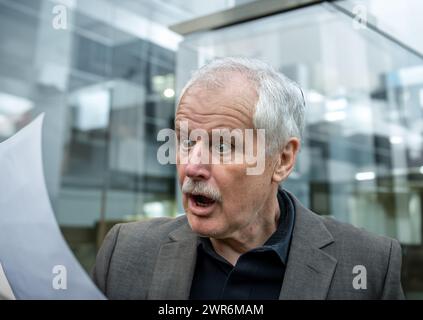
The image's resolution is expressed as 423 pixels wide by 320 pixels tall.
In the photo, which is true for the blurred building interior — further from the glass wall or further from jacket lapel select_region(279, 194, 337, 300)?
jacket lapel select_region(279, 194, 337, 300)

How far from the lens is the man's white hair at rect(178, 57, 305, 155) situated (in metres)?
0.79

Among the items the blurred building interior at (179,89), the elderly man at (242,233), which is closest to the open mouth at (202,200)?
the elderly man at (242,233)

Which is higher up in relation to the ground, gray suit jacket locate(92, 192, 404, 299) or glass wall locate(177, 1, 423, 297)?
glass wall locate(177, 1, 423, 297)

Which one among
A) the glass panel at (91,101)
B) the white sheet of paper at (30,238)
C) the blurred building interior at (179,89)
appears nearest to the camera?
the white sheet of paper at (30,238)

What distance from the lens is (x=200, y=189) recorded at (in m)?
0.75

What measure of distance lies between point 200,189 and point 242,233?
0.18 m

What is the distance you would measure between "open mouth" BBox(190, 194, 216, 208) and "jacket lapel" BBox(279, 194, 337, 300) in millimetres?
204

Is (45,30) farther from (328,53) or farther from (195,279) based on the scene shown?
(195,279)

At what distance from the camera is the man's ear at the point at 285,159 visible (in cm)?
85

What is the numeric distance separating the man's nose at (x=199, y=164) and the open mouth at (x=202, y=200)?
0.04 m

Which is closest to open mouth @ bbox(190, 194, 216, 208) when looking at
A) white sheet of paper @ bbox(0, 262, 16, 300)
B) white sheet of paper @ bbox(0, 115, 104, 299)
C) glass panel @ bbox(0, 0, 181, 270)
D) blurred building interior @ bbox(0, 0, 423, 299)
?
white sheet of paper @ bbox(0, 115, 104, 299)

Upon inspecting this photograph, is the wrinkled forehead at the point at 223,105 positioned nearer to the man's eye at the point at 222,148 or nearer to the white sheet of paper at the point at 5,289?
the man's eye at the point at 222,148

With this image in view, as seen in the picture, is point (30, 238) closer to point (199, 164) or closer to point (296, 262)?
point (199, 164)

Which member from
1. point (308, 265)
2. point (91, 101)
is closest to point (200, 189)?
point (308, 265)
